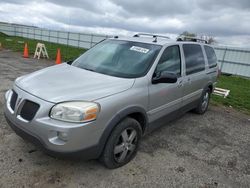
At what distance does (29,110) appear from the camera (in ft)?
8.65

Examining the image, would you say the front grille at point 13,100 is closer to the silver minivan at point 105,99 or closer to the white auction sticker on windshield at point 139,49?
the silver minivan at point 105,99

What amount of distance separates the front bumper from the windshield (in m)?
1.11

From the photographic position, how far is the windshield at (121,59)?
3.43m

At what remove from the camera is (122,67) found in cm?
352

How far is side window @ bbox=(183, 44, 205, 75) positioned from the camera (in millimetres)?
4511

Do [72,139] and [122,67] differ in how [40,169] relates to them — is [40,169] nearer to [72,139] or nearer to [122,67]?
[72,139]

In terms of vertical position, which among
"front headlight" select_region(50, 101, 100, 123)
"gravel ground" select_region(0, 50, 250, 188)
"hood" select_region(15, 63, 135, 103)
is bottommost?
"gravel ground" select_region(0, 50, 250, 188)

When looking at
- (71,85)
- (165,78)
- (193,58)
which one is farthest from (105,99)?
(193,58)

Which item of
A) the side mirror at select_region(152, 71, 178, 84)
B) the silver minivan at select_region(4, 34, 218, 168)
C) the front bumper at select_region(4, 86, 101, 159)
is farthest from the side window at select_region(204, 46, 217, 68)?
the front bumper at select_region(4, 86, 101, 159)

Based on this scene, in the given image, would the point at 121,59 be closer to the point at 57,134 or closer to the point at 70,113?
the point at 70,113

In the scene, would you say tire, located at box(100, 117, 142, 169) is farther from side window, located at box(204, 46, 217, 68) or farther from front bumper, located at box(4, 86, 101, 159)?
side window, located at box(204, 46, 217, 68)

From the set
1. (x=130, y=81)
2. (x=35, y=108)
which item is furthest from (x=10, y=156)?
(x=130, y=81)

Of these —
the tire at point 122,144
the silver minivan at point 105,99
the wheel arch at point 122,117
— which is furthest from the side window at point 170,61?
the tire at point 122,144

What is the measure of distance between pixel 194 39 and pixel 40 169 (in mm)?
4363
